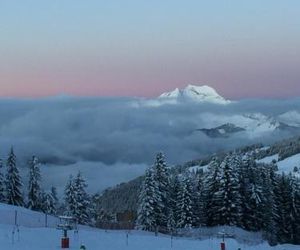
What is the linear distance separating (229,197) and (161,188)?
23.4 feet

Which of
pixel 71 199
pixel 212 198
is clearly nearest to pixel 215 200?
pixel 212 198

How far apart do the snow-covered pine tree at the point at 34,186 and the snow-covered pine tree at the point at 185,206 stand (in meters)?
16.5

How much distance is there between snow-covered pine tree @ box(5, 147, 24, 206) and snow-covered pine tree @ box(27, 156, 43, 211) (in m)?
1.69

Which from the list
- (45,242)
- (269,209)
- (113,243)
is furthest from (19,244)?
(269,209)

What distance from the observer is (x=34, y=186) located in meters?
Answer: 78.7

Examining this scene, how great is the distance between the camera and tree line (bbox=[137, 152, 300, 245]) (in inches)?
2783

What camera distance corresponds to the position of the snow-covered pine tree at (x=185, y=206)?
71.5 m

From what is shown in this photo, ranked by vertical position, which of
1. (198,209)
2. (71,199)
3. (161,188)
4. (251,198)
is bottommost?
(198,209)

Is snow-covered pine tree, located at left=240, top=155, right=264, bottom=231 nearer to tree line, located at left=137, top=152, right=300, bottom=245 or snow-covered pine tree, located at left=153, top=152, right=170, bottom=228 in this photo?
tree line, located at left=137, top=152, right=300, bottom=245

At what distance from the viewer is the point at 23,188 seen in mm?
79562

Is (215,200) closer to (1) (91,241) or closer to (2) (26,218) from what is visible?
(2) (26,218)

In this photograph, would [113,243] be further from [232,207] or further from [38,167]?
[38,167]

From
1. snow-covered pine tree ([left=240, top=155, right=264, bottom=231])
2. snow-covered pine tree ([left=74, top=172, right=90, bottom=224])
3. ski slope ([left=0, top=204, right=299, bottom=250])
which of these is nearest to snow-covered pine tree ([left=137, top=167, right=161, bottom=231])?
snow-covered pine tree ([left=74, top=172, right=90, bottom=224])

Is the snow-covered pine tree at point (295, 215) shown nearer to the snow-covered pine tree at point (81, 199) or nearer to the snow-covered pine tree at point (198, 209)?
the snow-covered pine tree at point (198, 209)
